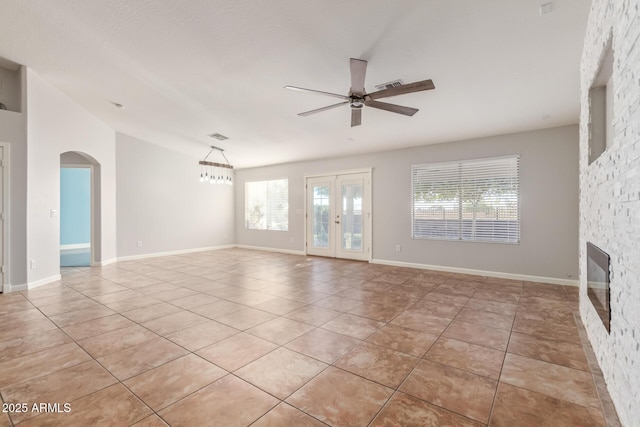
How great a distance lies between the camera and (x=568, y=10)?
2.30m

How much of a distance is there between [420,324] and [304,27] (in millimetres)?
3167

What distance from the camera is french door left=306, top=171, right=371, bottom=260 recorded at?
6.90m

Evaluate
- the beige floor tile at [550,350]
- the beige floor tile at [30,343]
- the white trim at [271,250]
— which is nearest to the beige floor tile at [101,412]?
the beige floor tile at [30,343]

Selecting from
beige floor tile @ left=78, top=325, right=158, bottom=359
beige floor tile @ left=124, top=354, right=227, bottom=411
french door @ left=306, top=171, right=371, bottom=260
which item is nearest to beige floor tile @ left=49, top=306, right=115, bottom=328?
beige floor tile @ left=78, top=325, right=158, bottom=359

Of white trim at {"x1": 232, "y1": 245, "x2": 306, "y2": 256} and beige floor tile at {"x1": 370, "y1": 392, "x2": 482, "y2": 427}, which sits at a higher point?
white trim at {"x1": 232, "y1": 245, "x2": 306, "y2": 256}

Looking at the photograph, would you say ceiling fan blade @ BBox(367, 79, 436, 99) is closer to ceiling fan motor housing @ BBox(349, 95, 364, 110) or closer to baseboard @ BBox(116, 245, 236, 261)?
ceiling fan motor housing @ BBox(349, 95, 364, 110)

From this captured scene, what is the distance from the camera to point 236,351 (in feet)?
8.22

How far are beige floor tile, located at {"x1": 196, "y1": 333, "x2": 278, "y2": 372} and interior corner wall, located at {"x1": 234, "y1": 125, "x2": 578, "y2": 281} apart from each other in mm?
4320

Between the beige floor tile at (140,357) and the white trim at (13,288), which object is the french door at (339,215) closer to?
the beige floor tile at (140,357)

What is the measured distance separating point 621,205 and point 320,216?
629 cm

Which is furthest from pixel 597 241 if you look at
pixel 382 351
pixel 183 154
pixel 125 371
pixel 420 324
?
pixel 183 154

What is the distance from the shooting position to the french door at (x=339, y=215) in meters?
6.90

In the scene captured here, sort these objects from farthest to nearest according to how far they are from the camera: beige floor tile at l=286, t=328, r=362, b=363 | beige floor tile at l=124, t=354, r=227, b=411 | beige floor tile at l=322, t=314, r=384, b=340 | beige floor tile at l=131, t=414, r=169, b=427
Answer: beige floor tile at l=322, t=314, r=384, b=340 → beige floor tile at l=286, t=328, r=362, b=363 → beige floor tile at l=124, t=354, r=227, b=411 → beige floor tile at l=131, t=414, r=169, b=427

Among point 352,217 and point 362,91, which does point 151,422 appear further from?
point 352,217
